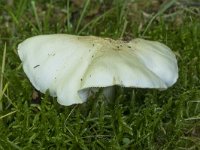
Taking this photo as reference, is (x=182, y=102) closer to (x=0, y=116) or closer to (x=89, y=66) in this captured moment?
(x=89, y=66)

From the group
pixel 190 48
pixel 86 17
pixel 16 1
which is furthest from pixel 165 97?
pixel 16 1

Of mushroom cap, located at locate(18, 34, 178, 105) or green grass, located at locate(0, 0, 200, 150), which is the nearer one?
mushroom cap, located at locate(18, 34, 178, 105)

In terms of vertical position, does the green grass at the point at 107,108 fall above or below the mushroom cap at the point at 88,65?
below

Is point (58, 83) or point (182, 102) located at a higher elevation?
point (58, 83)

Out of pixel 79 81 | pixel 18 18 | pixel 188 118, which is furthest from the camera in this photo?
pixel 18 18

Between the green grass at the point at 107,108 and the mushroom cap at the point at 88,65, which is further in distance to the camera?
the green grass at the point at 107,108

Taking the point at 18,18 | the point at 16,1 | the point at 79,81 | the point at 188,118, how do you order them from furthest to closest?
the point at 16,1 → the point at 18,18 → the point at 188,118 → the point at 79,81
